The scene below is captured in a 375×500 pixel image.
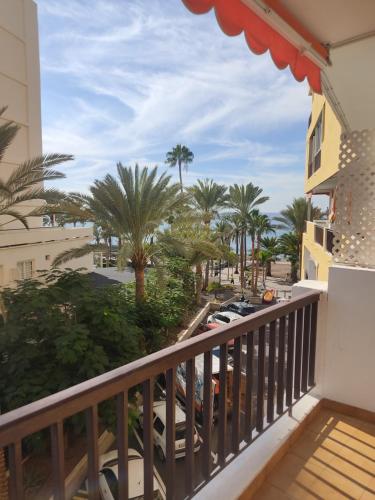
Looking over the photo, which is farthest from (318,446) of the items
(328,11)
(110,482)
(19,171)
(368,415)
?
(19,171)

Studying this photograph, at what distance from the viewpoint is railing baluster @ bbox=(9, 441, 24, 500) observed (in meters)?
A: 0.75

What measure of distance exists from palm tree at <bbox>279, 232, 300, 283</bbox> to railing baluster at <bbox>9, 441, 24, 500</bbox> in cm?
2739

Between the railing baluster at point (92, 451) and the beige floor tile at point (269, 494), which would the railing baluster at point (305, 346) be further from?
the railing baluster at point (92, 451)

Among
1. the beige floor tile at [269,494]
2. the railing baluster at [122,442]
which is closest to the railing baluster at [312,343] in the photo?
the beige floor tile at [269,494]

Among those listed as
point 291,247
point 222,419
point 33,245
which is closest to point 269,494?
point 222,419

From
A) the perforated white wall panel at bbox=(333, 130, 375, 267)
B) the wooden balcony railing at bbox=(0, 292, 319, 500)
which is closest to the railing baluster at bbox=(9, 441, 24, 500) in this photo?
the wooden balcony railing at bbox=(0, 292, 319, 500)

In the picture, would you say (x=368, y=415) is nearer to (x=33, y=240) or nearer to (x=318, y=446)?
(x=318, y=446)

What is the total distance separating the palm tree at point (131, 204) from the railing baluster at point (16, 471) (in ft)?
30.5

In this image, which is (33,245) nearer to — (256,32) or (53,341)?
(53,341)

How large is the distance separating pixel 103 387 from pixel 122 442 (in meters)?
0.26

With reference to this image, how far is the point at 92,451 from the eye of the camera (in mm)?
954

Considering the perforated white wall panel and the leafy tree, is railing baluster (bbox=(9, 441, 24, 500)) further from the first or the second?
the leafy tree

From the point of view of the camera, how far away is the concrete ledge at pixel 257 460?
1.51m

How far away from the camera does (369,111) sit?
329 centimetres
